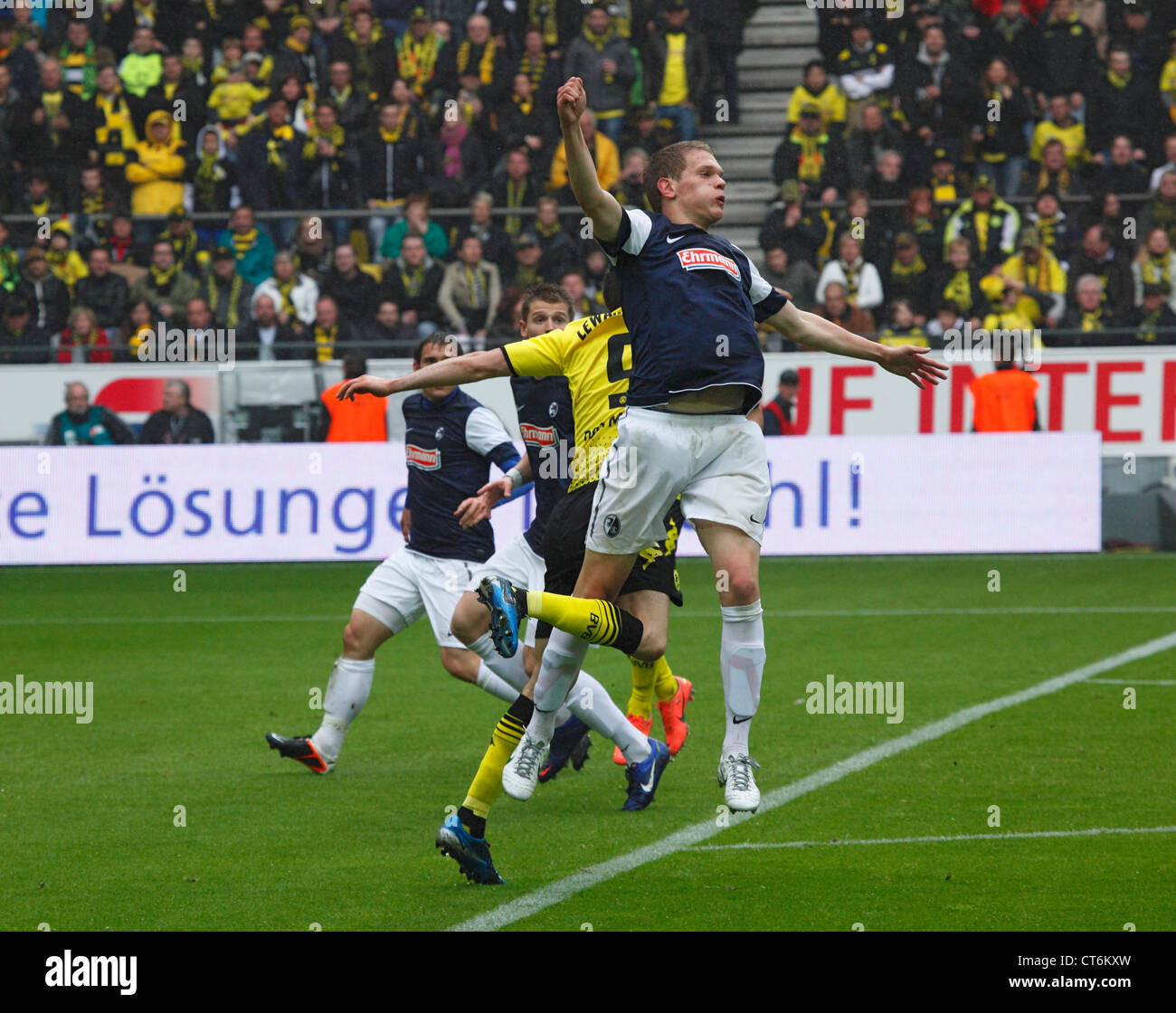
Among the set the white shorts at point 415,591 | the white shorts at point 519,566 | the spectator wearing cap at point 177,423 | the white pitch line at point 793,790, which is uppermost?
the white shorts at point 519,566

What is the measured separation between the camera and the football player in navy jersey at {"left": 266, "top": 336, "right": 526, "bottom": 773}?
7570 mm

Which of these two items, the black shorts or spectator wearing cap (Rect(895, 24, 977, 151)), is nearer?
the black shorts

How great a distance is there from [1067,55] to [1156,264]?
2.98 metres

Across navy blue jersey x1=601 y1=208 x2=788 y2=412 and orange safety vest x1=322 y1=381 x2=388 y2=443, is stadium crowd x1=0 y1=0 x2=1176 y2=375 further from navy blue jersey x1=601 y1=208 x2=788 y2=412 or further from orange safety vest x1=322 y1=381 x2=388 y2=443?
navy blue jersey x1=601 y1=208 x2=788 y2=412

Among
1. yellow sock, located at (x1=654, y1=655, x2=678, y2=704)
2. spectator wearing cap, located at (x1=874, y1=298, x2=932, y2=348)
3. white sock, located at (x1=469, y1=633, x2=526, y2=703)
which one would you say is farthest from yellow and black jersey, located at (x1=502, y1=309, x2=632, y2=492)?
A: spectator wearing cap, located at (x1=874, y1=298, x2=932, y2=348)

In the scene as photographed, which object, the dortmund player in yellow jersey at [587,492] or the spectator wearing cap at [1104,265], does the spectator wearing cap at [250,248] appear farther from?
the dortmund player in yellow jersey at [587,492]

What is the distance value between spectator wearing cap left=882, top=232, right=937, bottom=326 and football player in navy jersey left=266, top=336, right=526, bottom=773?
10.3 m

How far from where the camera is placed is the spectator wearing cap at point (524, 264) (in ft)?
58.1

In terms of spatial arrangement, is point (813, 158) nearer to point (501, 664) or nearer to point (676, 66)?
point (676, 66)

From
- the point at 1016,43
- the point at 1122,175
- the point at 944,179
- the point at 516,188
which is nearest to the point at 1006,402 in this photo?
the point at 944,179

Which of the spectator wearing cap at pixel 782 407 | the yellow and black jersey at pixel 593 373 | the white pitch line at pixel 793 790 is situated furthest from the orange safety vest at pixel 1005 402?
the yellow and black jersey at pixel 593 373

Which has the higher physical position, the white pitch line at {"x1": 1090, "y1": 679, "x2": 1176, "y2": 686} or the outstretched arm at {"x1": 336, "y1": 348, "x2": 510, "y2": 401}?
the outstretched arm at {"x1": 336, "y1": 348, "x2": 510, "y2": 401}

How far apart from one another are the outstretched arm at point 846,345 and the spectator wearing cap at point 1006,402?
30.1 ft

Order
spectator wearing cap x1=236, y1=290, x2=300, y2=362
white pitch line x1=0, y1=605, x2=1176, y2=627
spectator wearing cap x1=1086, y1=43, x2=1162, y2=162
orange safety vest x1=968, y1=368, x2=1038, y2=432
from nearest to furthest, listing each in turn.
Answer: white pitch line x1=0, y1=605, x2=1176, y2=627, orange safety vest x1=968, y1=368, x2=1038, y2=432, spectator wearing cap x1=236, y1=290, x2=300, y2=362, spectator wearing cap x1=1086, y1=43, x2=1162, y2=162
